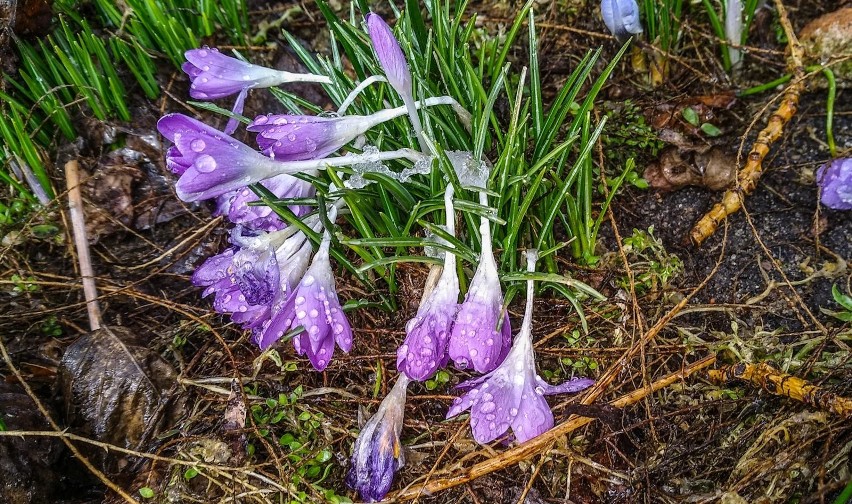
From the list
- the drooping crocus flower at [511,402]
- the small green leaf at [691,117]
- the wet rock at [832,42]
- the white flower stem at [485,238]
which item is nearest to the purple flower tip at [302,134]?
the white flower stem at [485,238]

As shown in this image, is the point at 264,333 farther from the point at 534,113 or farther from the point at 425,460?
the point at 534,113

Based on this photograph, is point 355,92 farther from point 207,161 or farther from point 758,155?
point 758,155

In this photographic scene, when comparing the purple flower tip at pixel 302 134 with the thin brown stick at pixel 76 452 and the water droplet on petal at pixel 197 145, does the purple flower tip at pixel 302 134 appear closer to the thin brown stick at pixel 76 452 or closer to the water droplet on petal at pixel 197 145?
the water droplet on petal at pixel 197 145

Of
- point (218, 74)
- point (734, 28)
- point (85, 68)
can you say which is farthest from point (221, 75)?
point (734, 28)

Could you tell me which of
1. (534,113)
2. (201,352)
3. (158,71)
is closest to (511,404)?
(534,113)

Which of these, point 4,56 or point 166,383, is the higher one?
point 4,56
